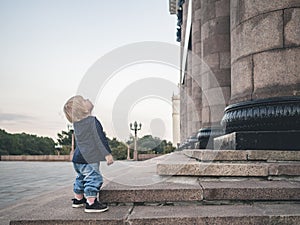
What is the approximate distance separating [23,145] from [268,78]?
71.5 m

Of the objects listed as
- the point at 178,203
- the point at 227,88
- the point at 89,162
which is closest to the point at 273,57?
the point at 178,203

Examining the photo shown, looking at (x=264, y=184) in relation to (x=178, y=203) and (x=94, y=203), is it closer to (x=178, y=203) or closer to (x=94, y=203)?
(x=178, y=203)

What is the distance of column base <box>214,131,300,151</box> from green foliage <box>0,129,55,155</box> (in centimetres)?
6430

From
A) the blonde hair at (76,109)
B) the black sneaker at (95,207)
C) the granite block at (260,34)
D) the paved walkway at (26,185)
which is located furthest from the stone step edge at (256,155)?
the paved walkway at (26,185)

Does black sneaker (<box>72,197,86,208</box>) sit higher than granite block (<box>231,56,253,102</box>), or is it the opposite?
granite block (<box>231,56,253,102</box>)

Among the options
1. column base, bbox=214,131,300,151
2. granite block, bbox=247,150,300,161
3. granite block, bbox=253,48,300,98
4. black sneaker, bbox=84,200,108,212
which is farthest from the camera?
granite block, bbox=253,48,300,98

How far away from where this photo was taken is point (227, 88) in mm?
8711

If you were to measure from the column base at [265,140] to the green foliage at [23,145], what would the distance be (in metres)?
64.3

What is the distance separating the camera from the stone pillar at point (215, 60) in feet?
28.3

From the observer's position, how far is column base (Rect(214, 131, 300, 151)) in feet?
13.3

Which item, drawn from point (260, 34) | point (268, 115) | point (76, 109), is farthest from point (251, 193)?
point (260, 34)

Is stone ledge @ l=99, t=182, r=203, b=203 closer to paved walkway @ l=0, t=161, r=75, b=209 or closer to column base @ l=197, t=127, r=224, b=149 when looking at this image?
paved walkway @ l=0, t=161, r=75, b=209

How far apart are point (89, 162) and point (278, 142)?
7.57 feet

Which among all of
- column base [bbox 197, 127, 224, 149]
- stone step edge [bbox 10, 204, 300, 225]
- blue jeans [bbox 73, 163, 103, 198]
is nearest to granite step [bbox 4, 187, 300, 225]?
stone step edge [bbox 10, 204, 300, 225]
